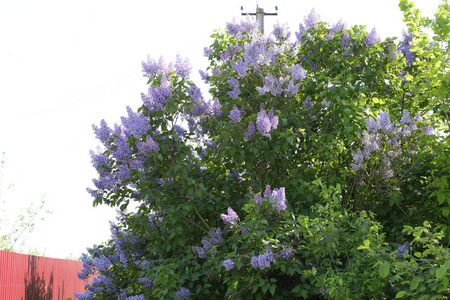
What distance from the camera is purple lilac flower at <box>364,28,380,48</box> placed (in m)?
6.02

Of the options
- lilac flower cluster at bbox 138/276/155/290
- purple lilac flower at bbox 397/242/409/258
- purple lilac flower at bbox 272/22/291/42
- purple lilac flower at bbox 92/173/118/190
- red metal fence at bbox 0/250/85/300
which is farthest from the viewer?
red metal fence at bbox 0/250/85/300

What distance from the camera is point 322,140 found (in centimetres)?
543

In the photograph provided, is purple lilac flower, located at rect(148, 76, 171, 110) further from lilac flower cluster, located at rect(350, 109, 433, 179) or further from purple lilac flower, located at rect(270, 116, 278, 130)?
lilac flower cluster, located at rect(350, 109, 433, 179)

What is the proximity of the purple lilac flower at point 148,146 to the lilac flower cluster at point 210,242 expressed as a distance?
1061 millimetres

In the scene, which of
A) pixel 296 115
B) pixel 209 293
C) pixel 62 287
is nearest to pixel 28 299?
pixel 62 287

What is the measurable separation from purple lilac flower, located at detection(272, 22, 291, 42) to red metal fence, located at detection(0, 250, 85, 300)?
5.15 meters

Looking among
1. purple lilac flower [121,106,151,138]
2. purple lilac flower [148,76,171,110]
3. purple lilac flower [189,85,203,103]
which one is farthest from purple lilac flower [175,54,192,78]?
purple lilac flower [121,106,151,138]

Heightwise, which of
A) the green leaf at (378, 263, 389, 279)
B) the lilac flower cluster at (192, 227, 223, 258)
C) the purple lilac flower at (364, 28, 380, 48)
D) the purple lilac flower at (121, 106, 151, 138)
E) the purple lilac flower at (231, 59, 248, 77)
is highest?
the purple lilac flower at (364, 28, 380, 48)

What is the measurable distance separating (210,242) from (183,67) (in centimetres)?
197

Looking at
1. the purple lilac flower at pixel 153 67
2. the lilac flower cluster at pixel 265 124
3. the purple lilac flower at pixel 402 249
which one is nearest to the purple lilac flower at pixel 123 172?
the purple lilac flower at pixel 153 67

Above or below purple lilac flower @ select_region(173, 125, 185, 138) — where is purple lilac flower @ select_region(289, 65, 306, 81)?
above

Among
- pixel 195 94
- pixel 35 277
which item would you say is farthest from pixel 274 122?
pixel 35 277

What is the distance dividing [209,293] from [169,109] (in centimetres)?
204

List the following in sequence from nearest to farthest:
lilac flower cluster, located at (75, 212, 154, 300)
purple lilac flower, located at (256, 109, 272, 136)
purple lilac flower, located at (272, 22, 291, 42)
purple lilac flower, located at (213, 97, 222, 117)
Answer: purple lilac flower, located at (256, 109, 272, 136), purple lilac flower, located at (213, 97, 222, 117), purple lilac flower, located at (272, 22, 291, 42), lilac flower cluster, located at (75, 212, 154, 300)
